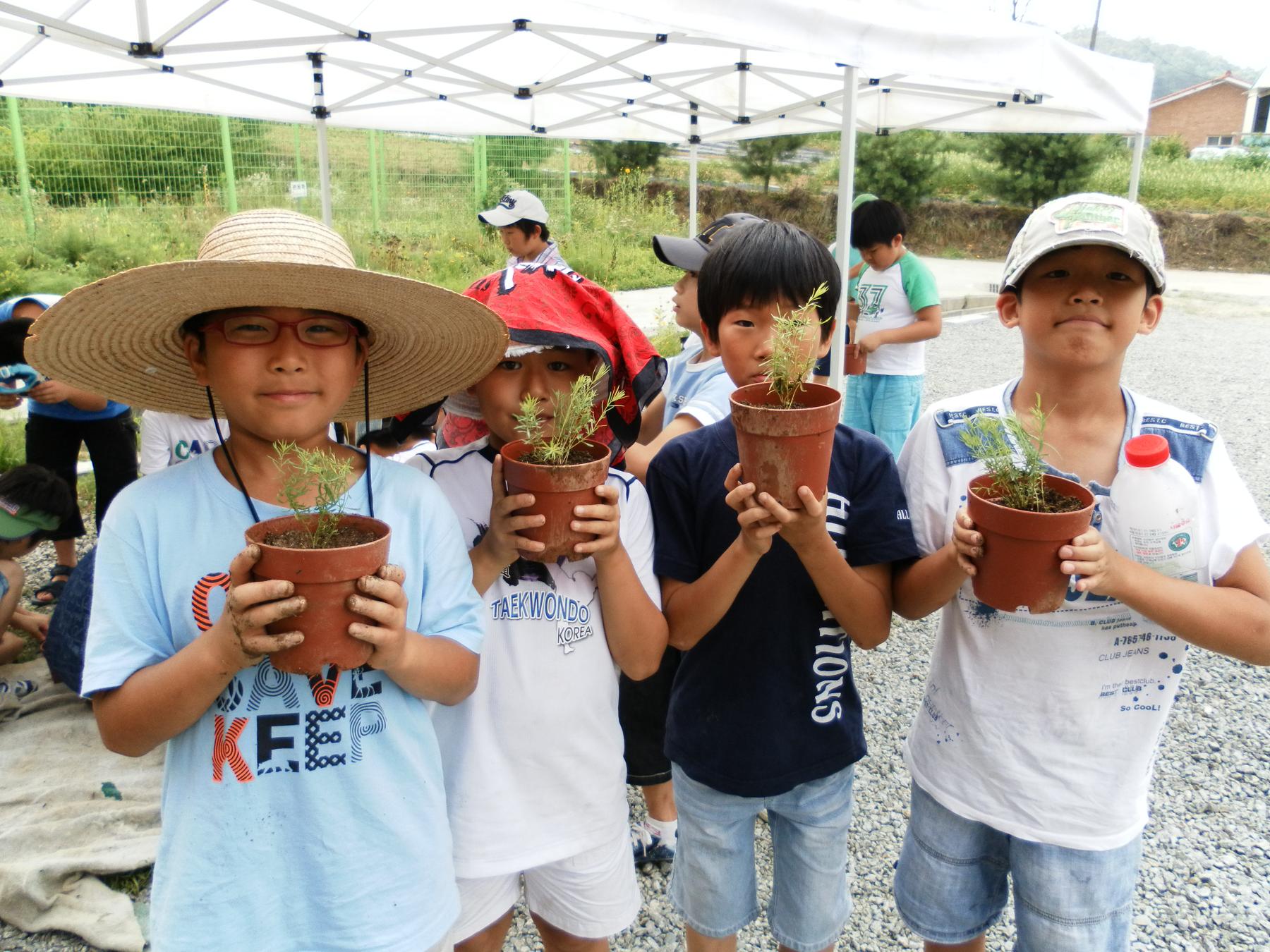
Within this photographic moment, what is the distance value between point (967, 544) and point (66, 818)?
279 cm

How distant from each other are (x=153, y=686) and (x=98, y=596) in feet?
0.58

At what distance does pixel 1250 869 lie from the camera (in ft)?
8.89

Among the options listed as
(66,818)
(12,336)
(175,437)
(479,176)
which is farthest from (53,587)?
(479,176)

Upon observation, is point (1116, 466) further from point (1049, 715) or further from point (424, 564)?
point (424, 564)

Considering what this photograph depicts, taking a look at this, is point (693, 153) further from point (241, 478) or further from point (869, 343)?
point (241, 478)

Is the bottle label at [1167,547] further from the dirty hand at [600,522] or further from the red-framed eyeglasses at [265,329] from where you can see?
the red-framed eyeglasses at [265,329]

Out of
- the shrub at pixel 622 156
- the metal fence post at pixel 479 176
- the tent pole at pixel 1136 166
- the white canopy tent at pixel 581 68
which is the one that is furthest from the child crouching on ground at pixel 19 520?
the shrub at pixel 622 156

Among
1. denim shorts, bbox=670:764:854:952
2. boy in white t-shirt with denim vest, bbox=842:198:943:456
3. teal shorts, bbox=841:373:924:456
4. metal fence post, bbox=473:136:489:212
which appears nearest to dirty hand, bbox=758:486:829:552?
denim shorts, bbox=670:764:854:952

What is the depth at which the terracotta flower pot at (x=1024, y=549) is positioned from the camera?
1.32 meters

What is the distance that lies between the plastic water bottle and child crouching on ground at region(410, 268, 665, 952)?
2.81 feet

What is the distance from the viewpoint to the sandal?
4453 mm

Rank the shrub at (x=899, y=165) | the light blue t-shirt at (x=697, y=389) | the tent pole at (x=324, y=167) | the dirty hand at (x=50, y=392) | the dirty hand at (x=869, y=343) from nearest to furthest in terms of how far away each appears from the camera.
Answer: the light blue t-shirt at (x=697, y=389)
the dirty hand at (x=50, y=392)
the dirty hand at (x=869, y=343)
the tent pole at (x=324, y=167)
the shrub at (x=899, y=165)

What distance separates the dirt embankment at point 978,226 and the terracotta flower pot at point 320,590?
18.6m

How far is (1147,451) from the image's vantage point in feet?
4.85
